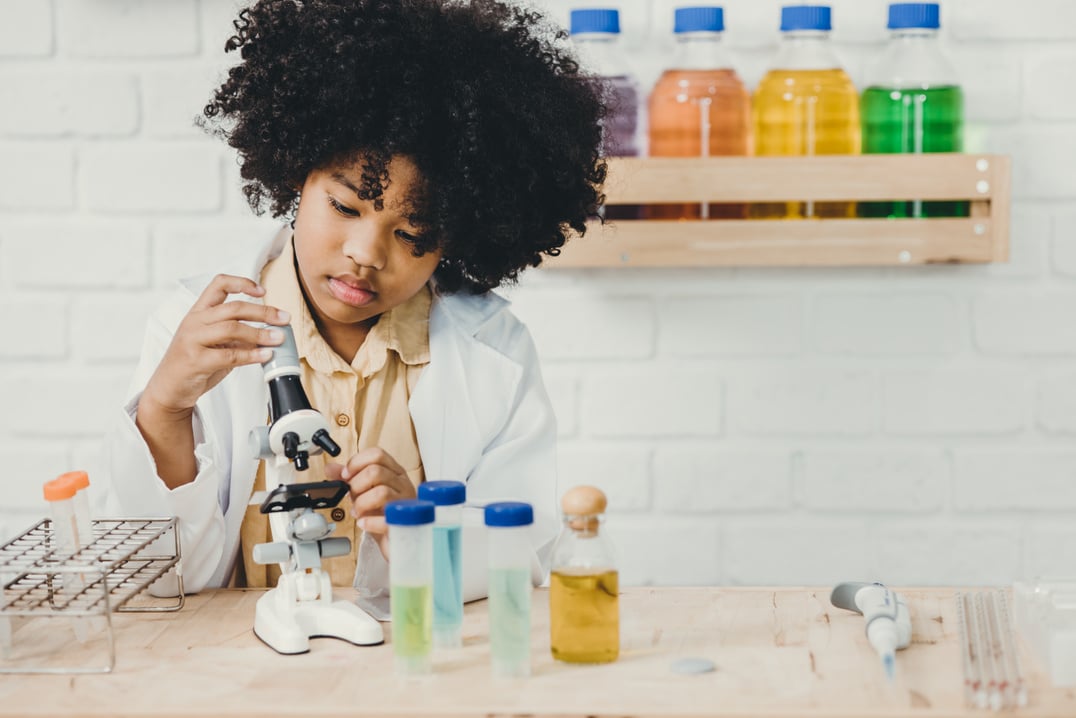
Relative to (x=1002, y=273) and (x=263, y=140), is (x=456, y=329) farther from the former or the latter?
(x=1002, y=273)

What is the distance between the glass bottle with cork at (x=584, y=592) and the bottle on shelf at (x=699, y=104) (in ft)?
2.60

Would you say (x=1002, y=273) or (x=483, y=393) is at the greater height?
(x=1002, y=273)

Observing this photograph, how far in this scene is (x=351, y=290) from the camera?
1313 millimetres

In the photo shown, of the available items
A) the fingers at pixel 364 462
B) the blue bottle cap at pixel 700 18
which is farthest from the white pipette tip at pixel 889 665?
the blue bottle cap at pixel 700 18

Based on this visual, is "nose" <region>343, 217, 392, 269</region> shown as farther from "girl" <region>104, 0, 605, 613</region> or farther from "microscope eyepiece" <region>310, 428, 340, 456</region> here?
"microscope eyepiece" <region>310, 428, 340, 456</region>

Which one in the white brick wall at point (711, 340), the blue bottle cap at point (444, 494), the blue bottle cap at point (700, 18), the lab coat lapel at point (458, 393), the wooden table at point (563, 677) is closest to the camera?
the wooden table at point (563, 677)

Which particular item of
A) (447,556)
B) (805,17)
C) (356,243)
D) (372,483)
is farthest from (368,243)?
(805,17)

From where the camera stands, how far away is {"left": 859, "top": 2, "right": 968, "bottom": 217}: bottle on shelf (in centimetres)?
168

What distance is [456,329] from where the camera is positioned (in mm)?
1485

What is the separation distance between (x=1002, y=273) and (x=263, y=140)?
1046 millimetres

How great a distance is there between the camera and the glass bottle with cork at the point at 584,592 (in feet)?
3.31

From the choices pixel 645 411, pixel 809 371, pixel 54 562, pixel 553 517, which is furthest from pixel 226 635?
pixel 809 371

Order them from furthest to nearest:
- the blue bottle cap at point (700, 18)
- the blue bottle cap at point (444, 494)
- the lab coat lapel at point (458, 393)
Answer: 1. the blue bottle cap at point (700, 18)
2. the lab coat lapel at point (458, 393)
3. the blue bottle cap at point (444, 494)

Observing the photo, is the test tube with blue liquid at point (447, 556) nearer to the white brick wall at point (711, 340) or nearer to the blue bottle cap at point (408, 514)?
the blue bottle cap at point (408, 514)
